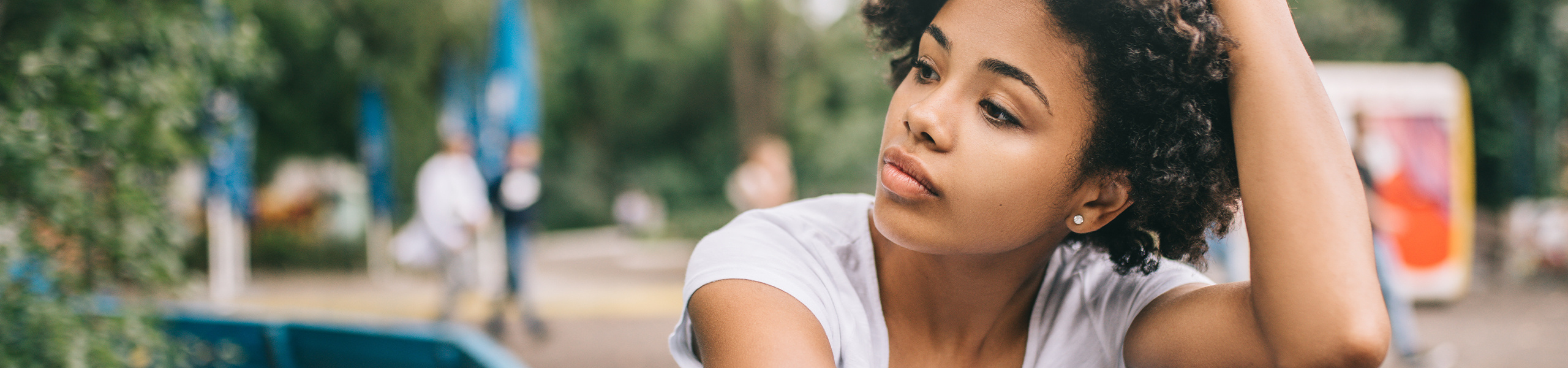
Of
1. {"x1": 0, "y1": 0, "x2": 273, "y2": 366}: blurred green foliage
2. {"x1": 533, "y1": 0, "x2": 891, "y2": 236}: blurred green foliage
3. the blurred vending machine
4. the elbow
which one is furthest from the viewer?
{"x1": 533, "y1": 0, "x2": 891, "y2": 236}: blurred green foliage

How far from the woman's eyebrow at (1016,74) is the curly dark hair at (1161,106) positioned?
3.7 inches

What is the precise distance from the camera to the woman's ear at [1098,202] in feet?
4.57

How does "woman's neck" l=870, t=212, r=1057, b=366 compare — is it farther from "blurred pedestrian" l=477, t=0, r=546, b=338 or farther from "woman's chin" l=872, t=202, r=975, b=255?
"blurred pedestrian" l=477, t=0, r=546, b=338

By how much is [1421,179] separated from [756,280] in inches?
374

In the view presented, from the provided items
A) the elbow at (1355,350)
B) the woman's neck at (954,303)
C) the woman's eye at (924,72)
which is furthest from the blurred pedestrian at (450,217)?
the elbow at (1355,350)

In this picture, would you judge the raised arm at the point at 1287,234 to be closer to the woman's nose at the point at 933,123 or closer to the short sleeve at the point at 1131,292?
the short sleeve at the point at 1131,292

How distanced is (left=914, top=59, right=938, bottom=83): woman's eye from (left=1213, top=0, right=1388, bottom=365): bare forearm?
0.42m

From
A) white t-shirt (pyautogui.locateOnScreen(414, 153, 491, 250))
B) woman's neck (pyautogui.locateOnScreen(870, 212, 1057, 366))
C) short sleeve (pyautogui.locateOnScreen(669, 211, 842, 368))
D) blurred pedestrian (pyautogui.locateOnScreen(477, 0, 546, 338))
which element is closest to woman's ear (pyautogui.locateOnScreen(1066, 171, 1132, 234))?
woman's neck (pyautogui.locateOnScreen(870, 212, 1057, 366))

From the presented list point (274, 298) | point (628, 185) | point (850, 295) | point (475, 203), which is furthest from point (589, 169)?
point (850, 295)

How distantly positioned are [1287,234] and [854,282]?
64 centimetres

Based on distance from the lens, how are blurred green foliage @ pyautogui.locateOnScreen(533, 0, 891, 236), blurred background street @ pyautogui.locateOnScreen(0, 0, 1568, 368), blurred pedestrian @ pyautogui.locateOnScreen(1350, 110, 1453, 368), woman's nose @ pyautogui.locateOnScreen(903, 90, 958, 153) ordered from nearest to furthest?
1. woman's nose @ pyautogui.locateOnScreen(903, 90, 958, 153)
2. blurred background street @ pyautogui.locateOnScreen(0, 0, 1568, 368)
3. blurred pedestrian @ pyautogui.locateOnScreen(1350, 110, 1453, 368)
4. blurred green foliage @ pyautogui.locateOnScreen(533, 0, 891, 236)

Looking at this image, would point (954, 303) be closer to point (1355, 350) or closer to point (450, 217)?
point (1355, 350)

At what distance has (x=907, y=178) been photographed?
132 cm

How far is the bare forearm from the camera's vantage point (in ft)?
3.90
